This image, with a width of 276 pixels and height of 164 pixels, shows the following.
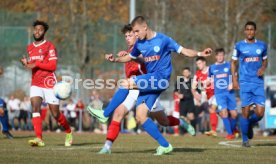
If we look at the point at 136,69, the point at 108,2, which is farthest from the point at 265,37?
the point at 136,69

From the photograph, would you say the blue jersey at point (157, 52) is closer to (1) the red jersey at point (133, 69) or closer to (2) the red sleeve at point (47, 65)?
(1) the red jersey at point (133, 69)

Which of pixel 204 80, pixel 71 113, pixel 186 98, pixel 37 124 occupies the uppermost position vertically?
pixel 204 80

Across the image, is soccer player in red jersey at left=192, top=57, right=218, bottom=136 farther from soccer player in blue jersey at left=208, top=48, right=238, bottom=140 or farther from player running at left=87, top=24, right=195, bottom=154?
player running at left=87, top=24, right=195, bottom=154

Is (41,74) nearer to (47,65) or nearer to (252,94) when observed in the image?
(47,65)

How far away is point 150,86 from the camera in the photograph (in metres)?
14.6

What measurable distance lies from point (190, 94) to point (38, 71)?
10302mm

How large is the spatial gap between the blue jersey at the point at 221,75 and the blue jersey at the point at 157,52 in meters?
8.85

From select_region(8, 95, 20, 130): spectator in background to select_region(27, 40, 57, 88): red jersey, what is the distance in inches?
729

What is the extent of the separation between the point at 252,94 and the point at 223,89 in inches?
228

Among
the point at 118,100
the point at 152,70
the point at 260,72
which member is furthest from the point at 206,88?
the point at 152,70

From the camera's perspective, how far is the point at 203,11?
1774 inches

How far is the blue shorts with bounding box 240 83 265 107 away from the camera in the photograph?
58.1ft

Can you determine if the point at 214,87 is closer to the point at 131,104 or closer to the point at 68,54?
the point at 131,104

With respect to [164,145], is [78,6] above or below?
above
